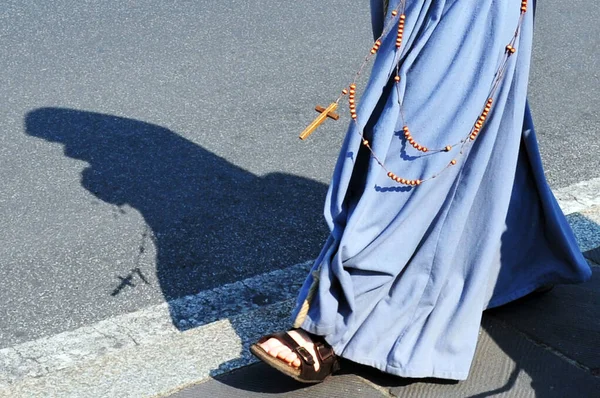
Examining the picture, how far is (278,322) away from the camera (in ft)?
10.8

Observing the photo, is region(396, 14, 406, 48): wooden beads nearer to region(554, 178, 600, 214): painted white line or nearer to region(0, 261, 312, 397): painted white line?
region(0, 261, 312, 397): painted white line

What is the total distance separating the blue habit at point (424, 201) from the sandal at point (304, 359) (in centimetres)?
4

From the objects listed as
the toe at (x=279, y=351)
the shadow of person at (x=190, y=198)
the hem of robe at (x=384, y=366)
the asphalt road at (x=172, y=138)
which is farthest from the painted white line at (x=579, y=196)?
the toe at (x=279, y=351)

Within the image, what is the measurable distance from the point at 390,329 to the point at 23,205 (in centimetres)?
193

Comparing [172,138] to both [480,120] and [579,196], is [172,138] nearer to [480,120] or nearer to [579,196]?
[579,196]

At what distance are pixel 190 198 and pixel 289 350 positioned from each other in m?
1.53

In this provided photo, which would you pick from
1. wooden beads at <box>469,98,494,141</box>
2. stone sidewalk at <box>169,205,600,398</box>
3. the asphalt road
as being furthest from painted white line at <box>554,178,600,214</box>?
wooden beads at <box>469,98,494,141</box>

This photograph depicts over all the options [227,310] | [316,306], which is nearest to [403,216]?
[316,306]

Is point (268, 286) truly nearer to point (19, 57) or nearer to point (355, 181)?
point (355, 181)

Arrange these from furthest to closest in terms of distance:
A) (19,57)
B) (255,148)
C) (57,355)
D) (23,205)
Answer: (19,57), (255,148), (23,205), (57,355)

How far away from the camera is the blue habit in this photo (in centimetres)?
282

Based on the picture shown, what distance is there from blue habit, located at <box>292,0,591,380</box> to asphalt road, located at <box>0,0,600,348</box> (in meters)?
0.92

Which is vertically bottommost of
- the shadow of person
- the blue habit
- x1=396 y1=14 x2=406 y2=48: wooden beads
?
the shadow of person

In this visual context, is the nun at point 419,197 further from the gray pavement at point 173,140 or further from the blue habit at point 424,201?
the gray pavement at point 173,140
